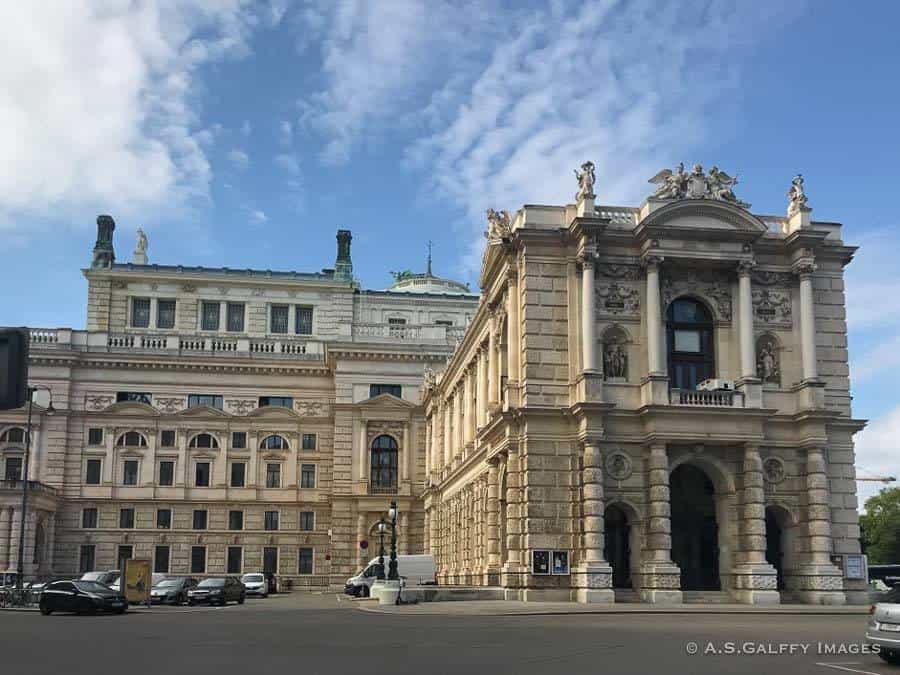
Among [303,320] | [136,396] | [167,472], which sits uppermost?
[303,320]

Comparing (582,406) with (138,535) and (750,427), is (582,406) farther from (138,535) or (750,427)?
(138,535)

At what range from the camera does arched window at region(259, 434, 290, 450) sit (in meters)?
80.4

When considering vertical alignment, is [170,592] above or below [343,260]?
below

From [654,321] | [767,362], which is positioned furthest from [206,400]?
[767,362]

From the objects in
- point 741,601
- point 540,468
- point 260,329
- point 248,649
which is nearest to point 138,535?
point 260,329

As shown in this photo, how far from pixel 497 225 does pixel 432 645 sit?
96.7 feet

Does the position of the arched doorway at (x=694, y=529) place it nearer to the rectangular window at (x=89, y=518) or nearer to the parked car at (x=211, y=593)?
the parked car at (x=211, y=593)

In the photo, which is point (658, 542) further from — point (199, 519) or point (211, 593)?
point (199, 519)

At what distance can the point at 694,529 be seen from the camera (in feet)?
149

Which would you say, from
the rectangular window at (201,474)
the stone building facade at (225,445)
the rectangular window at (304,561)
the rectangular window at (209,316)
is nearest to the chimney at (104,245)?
the stone building facade at (225,445)

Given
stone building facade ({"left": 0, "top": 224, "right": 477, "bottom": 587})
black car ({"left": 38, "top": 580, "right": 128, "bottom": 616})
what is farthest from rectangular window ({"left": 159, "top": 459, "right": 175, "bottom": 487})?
black car ({"left": 38, "top": 580, "right": 128, "bottom": 616})

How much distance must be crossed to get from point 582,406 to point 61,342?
49996mm

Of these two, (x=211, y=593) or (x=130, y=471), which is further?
(x=130, y=471)

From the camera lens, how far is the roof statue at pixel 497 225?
47219 millimetres
